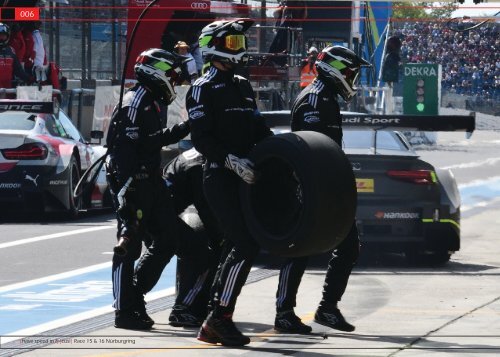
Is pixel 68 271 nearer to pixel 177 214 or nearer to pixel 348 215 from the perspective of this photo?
pixel 177 214

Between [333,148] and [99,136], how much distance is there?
335 inches

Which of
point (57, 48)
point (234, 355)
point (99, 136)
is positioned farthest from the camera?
point (57, 48)

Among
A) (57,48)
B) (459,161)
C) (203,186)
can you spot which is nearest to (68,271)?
(203,186)

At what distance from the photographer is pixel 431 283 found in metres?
12.7

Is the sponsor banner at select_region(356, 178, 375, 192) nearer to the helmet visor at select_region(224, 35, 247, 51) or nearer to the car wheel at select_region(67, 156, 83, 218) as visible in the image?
the helmet visor at select_region(224, 35, 247, 51)

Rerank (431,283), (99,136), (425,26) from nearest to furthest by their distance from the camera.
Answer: (431,283), (99,136), (425,26)

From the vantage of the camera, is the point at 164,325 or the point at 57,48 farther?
the point at 57,48

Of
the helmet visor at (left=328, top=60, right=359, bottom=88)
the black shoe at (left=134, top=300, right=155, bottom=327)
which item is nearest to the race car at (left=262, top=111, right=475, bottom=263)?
the helmet visor at (left=328, top=60, right=359, bottom=88)

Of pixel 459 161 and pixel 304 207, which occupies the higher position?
pixel 304 207

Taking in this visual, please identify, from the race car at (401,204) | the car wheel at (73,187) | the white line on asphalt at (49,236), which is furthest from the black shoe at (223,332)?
the car wheel at (73,187)

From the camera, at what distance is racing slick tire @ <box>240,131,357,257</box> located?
893 centimetres

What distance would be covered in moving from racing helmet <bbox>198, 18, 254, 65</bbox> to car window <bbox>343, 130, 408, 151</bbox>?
4.72 meters

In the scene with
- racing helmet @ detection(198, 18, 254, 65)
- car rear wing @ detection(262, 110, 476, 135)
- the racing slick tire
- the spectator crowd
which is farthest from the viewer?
the spectator crowd

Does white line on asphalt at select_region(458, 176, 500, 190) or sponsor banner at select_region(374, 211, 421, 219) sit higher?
sponsor banner at select_region(374, 211, 421, 219)
